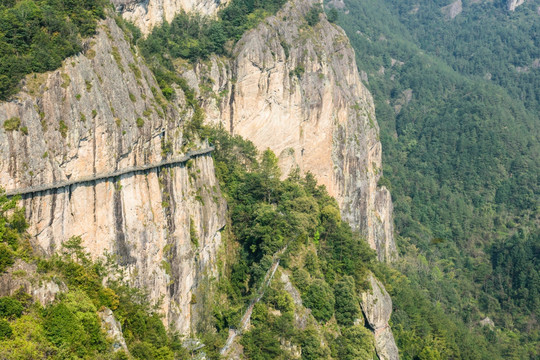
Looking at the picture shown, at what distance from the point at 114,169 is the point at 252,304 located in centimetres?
1736

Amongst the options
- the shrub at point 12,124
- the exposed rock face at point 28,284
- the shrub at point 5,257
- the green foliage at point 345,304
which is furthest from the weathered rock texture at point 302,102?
the shrub at point 5,257

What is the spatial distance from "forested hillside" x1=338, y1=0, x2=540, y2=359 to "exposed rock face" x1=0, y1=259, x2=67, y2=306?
150 ft

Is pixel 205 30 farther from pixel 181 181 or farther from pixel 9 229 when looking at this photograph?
pixel 9 229

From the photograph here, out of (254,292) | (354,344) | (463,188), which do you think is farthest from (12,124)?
(463,188)

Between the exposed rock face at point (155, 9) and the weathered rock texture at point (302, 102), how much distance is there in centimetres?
713

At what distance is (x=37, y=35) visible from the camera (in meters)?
34.5

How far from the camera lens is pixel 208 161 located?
168 ft

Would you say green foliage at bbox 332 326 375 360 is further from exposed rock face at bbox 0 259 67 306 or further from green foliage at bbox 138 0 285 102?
exposed rock face at bbox 0 259 67 306

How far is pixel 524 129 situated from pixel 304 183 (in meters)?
111

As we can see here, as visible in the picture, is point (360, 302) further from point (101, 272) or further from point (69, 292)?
point (69, 292)

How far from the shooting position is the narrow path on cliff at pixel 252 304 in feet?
145

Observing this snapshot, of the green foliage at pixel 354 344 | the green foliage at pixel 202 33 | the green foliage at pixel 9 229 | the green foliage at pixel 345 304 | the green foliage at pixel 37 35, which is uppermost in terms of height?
the green foliage at pixel 202 33

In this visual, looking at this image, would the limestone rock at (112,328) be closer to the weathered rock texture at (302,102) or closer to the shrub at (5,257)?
the shrub at (5,257)

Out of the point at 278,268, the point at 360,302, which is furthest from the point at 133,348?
the point at 360,302
